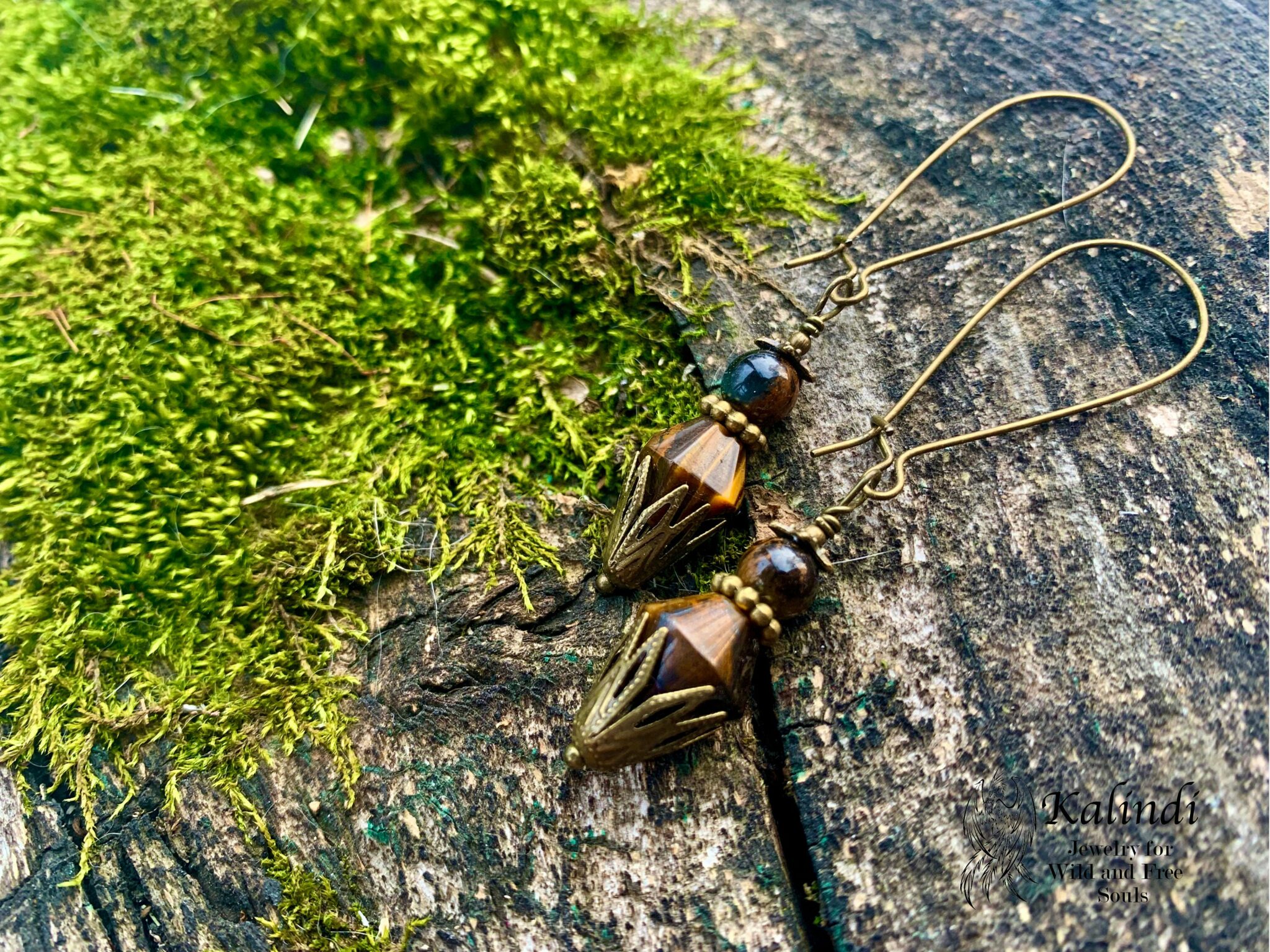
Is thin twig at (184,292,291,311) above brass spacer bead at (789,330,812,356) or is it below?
below

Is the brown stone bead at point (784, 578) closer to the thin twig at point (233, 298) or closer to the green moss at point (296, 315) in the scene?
the green moss at point (296, 315)

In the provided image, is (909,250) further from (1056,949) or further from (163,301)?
(163,301)

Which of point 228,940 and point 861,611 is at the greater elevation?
point 861,611

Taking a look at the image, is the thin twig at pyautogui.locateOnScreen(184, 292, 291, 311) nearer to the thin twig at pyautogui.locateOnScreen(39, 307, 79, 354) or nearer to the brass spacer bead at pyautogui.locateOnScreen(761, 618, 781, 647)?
the thin twig at pyautogui.locateOnScreen(39, 307, 79, 354)

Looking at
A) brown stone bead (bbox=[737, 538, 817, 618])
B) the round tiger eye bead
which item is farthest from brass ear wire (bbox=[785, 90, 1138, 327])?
brown stone bead (bbox=[737, 538, 817, 618])

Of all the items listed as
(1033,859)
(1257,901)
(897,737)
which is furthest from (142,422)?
(1257,901)

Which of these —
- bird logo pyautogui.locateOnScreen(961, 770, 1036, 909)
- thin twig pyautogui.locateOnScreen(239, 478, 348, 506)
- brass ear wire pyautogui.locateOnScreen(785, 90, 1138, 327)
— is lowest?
thin twig pyautogui.locateOnScreen(239, 478, 348, 506)

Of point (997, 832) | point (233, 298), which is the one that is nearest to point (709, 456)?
point (997, 832)

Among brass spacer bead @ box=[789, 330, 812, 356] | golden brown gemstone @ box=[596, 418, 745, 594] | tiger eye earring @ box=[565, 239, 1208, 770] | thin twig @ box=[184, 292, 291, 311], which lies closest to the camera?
tiger eye earring @ box=[565, 239, 1208, 770]
